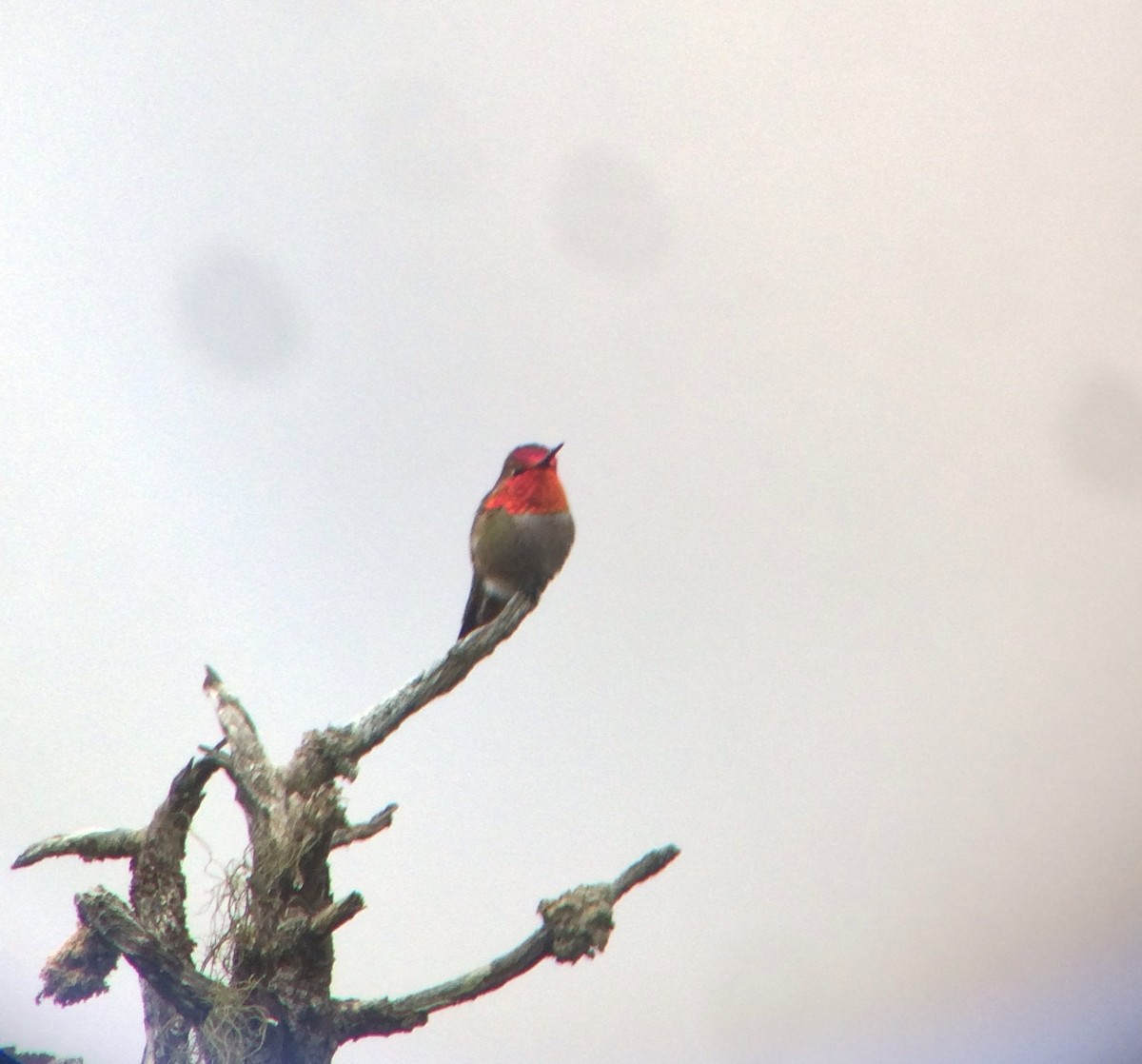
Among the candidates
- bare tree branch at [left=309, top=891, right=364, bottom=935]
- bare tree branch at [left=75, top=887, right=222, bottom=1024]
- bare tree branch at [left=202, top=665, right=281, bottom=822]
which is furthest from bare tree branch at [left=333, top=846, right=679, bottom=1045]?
bare tree branch at [left=202, top=665, right=281, bottom=822]

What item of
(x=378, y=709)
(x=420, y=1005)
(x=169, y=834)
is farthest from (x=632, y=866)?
(x=169, y=834)

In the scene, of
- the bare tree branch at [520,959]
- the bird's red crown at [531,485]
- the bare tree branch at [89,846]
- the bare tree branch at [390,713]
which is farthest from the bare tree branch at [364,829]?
the bird's red crown at [531,485]

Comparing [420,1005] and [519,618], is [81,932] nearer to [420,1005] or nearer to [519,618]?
[420,1005]

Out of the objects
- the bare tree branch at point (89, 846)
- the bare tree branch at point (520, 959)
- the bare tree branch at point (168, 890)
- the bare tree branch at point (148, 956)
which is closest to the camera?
the bare tree branch at point (148, 956)

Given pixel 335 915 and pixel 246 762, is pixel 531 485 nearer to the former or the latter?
pixel 246 762

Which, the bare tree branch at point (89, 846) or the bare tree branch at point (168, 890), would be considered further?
the bare tree branch at point (89, 846)

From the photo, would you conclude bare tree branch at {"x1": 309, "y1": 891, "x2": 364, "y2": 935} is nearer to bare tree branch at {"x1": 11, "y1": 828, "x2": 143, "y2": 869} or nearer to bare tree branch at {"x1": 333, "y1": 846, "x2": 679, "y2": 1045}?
bare tree branch at {"x1": 333, "y1": 846, "x2": 679, "y2": 1045}

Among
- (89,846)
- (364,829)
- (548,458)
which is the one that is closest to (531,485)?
(548,458)

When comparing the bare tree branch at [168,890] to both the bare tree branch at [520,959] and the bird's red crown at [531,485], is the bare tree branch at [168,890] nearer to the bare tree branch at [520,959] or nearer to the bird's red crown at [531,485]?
the bare tree branch at [520,959]
